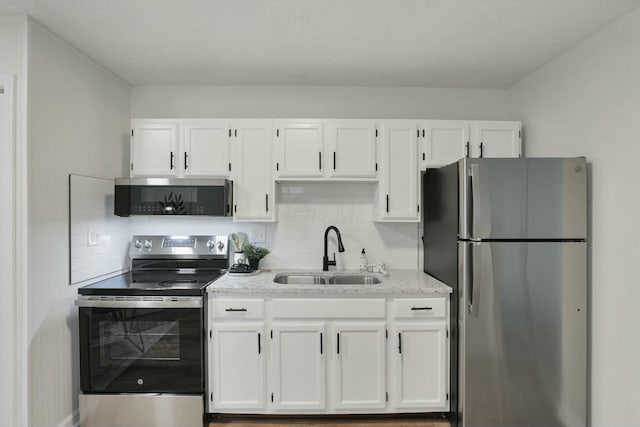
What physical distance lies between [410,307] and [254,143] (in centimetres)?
164

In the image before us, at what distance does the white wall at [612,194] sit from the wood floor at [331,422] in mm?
1006

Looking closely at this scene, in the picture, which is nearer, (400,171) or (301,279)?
(400,171)

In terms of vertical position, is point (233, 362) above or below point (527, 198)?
below

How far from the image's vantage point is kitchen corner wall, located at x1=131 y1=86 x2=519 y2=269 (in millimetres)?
2945

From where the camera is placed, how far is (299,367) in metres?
2.29

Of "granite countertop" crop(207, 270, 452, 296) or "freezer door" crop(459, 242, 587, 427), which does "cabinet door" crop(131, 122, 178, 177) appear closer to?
"granite countertop" crop(207, 270, 452, 296)

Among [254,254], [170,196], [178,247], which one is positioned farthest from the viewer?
[178,247]

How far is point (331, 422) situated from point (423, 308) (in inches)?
39.5

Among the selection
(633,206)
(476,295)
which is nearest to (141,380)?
(476,295)

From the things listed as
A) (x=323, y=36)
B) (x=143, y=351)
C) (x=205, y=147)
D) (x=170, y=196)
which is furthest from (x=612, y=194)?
(x=143, y=351)

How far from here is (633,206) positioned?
183 cm

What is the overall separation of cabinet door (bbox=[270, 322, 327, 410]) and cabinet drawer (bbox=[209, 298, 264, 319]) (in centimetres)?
17

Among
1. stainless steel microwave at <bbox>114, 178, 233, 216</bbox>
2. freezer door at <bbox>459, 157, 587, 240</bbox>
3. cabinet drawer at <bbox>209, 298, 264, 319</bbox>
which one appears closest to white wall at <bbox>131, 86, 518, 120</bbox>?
stainless steel microwave at <bbox>114, 178, 233, 216</bbox>

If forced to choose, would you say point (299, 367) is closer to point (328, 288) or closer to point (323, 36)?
point (328, 288)
